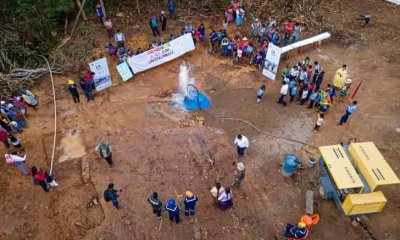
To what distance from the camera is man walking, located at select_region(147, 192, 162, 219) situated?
10711 mm

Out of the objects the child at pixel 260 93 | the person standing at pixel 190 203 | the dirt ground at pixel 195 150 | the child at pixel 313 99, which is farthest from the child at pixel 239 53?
the person standing at pixel 190 203

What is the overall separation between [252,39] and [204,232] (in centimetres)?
1257

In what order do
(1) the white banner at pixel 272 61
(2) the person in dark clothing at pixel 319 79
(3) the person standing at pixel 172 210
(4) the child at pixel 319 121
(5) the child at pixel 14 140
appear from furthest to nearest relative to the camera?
(1) the white banner at pixel 272 61 → (2) the person in dark clothing at pixel 319 79 → (4) the child at pixel 319 121 → (5) the child at pixel 14 140 → (3) the person standing at pixel 172 210

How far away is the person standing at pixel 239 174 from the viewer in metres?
11.8

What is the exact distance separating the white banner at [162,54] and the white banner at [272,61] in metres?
4.50

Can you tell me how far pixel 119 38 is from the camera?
61.4 ft

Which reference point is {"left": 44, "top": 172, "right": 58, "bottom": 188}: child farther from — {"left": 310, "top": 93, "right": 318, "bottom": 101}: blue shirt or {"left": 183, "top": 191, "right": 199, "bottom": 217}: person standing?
{"left": 310, "top": 93, "right": 318, "bottom": 101}: blue shirt

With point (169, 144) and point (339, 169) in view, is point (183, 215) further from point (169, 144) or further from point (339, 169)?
point (339, 169)

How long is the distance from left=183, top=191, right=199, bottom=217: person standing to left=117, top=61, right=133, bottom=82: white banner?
8.68m

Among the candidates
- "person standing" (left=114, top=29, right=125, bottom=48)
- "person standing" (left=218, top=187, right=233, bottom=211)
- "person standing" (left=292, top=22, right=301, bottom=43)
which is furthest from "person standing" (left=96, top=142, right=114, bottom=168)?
"person standing" (left=292, top=22, right=301, bottom=43)

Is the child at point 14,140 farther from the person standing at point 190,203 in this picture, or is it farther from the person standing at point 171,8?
the person standing at point 171,8

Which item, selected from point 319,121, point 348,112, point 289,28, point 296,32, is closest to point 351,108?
point 348,112

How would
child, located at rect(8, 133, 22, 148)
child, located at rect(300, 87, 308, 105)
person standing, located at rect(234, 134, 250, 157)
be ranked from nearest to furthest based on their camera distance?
person standing, located at rect(234, 134, 250, 157), child, located at rect(8, 133, 22, 148), child, located at rect(300, 87, 308, 105)

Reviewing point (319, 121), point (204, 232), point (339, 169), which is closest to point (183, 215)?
point (204, 232)
